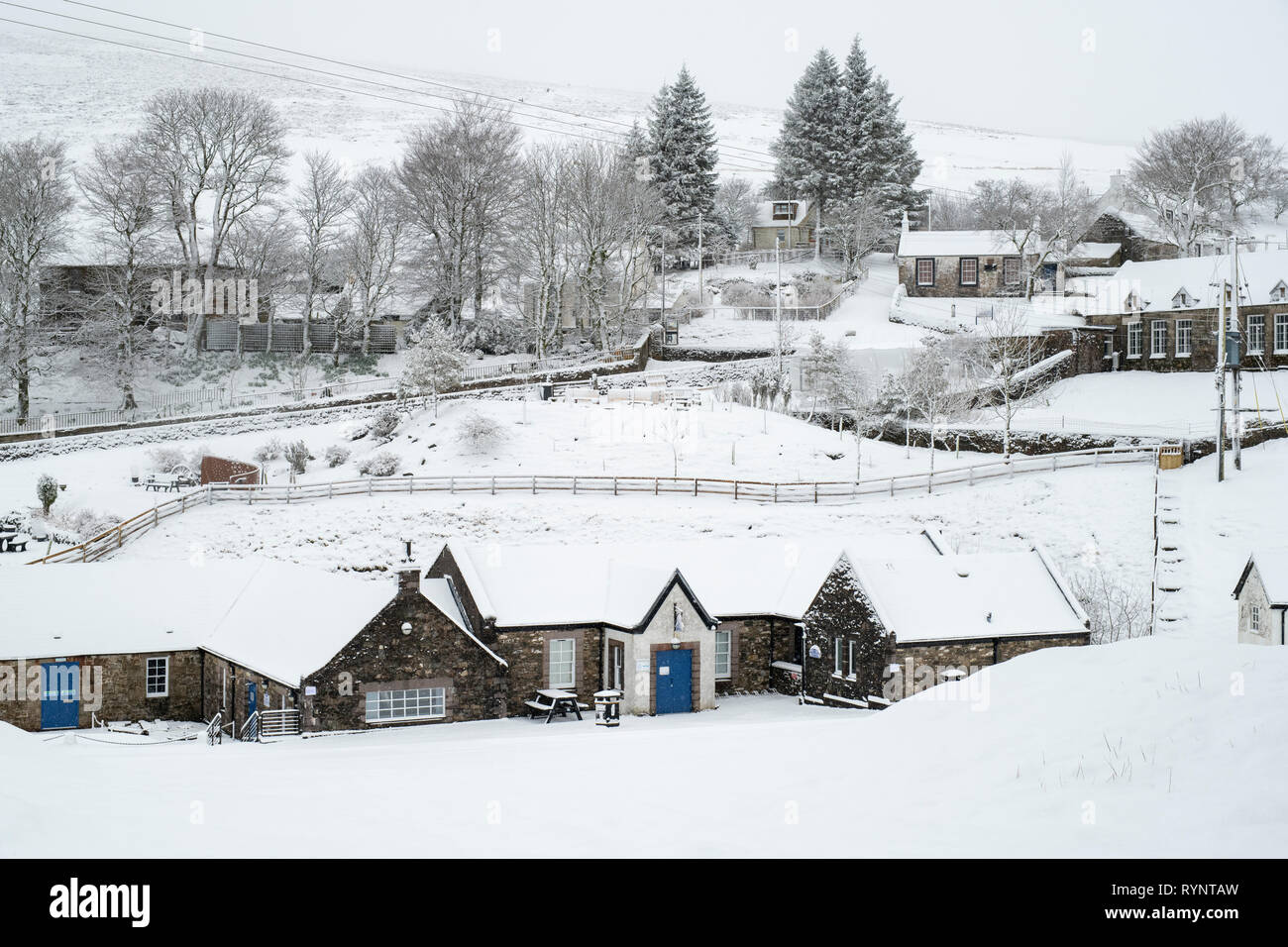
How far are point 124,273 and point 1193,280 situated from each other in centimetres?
4396

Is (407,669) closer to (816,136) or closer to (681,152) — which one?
(681,152)

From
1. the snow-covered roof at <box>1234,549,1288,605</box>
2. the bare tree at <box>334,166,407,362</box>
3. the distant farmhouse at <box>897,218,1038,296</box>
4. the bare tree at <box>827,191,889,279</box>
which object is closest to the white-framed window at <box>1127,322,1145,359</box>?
the distant farmhouse at <box>897,218,1038,296</box>

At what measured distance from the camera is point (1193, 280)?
1827 inches

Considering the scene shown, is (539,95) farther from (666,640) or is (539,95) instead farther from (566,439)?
(666,640)

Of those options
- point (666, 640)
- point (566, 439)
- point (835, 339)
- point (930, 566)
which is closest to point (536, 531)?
point (566, 439)

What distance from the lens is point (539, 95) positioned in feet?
419

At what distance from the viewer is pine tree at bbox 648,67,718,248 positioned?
65375 mm

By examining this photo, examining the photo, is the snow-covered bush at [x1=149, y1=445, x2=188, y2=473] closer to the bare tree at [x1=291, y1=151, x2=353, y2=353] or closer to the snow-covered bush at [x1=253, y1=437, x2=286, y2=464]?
the snow-covered bush at [x1=253, y1=437, x2=286, y2=464]

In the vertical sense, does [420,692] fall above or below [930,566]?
below

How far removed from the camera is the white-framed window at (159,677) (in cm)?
2294

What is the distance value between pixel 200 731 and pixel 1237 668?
59.8 ft

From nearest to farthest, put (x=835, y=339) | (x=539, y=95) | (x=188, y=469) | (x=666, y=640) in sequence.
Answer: (x=666, y=640)
(x=188, y=469)
(x=835, y=339)
(x=539, y=95)

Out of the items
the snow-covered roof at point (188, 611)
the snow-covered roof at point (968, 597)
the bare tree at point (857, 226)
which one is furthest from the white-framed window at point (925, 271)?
the snow-covered roof at point (188, 611)

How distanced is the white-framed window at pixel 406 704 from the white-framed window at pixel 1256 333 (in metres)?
35.5
